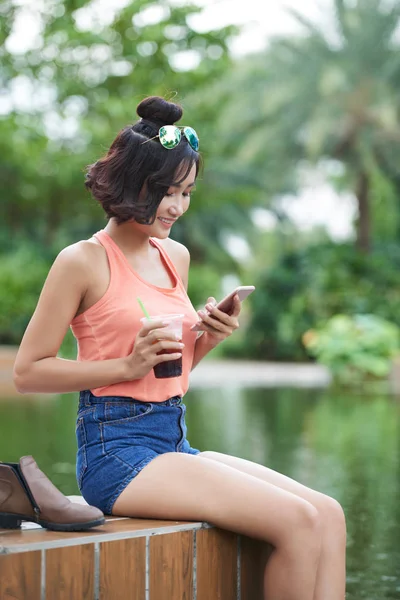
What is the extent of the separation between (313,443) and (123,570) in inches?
251

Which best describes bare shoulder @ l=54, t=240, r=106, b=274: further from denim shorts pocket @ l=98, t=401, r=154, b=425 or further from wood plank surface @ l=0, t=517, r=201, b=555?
wood plank surface @ l=0, t=517, r=201, b=555

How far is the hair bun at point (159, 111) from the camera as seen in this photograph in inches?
113

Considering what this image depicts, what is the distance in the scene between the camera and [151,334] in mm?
2611

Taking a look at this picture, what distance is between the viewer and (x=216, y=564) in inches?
104

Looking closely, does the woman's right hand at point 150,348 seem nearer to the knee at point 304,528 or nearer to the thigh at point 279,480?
the thigh at point 279,480

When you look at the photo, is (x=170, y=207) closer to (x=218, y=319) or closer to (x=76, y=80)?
(x=218, y=319)

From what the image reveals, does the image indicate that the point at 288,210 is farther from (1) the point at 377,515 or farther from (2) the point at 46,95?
(1) the point at 377,515

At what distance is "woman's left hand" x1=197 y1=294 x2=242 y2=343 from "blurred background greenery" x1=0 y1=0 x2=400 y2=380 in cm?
1808

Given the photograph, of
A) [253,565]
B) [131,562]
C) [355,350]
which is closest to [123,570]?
[131,562]

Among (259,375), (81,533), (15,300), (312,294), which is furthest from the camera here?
(312,294)

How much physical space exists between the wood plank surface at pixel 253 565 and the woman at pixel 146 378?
0.16 meters

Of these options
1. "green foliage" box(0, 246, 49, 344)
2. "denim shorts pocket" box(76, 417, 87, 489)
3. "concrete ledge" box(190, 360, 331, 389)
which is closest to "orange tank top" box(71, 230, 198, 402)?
"denim shorts pocket" box(76, 417, 87, 489)

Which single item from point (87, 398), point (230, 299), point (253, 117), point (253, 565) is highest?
point (253, 117)

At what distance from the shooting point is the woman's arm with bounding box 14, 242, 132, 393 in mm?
2676
